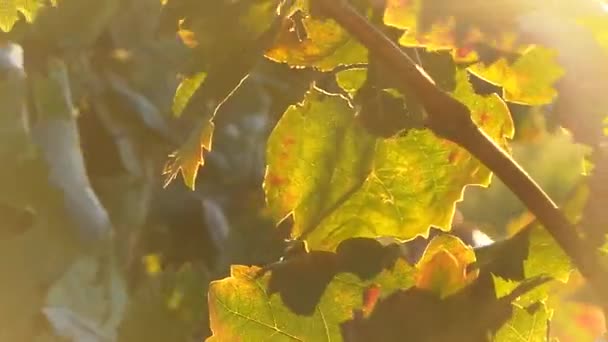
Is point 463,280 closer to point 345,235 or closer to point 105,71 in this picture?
point 345,235

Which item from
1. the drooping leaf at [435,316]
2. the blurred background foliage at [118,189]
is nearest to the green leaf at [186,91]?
the drooping leaf at [435,316]

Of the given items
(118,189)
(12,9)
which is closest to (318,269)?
(12,9)

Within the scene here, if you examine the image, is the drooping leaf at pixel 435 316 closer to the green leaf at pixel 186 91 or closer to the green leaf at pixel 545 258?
the green leaf at pixel 545 258

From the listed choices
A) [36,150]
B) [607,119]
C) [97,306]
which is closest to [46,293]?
[97,306]

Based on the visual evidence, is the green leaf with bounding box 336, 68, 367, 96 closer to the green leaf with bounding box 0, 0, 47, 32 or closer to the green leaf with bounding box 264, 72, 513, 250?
the green leaf with bounding box 264, 72, 513, 250

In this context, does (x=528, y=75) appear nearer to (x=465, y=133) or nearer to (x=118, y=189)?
(x=465, y=133)
